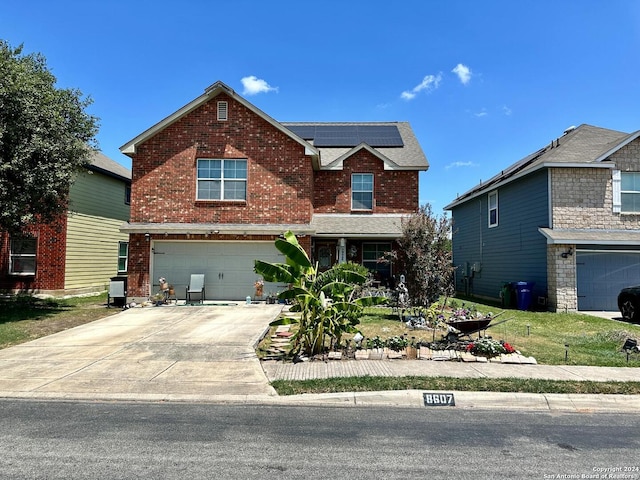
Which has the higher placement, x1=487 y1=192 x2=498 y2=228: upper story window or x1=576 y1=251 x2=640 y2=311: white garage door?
x1=487 y1=192 x2=498 y2=228: upper story window

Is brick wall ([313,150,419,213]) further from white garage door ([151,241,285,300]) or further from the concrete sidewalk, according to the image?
the concrete sidewalk

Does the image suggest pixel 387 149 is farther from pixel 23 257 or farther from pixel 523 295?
pixel 23 257

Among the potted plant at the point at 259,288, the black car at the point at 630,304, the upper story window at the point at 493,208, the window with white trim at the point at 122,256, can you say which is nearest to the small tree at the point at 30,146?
the potted plant at the point at 259,288

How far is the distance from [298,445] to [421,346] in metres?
5.17

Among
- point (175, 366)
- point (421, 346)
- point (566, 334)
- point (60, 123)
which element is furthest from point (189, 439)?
point (60, 123)

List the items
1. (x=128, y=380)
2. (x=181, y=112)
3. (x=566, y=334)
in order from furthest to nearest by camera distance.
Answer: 1. (x=181, y=112)
2. (x=566, y=334)
3. (x=128, y=380)

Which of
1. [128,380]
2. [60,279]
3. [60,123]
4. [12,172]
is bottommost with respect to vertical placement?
[128,380]

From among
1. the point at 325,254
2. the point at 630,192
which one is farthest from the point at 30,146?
the point at 630,192

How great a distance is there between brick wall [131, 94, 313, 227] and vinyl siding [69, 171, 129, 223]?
3.82m

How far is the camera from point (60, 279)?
19.0 metres

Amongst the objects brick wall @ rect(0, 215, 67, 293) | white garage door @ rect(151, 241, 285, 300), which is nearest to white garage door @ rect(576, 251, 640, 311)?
white garage door @ rect(151, 241, 285, 300)

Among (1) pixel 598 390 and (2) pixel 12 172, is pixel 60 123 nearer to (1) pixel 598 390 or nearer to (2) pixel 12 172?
(2) pixel 12 172

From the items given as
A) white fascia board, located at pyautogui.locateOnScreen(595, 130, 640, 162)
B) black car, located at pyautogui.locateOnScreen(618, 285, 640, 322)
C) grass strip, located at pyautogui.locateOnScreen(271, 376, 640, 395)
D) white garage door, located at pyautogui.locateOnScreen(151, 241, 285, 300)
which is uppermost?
white fascia board, located at pyautogui.locateOnScreen(595, 130, 640, 162)

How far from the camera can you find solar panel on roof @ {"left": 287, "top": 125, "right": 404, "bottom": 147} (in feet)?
72.9
